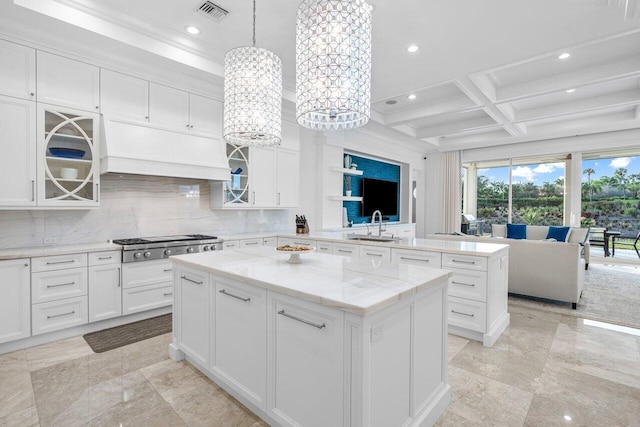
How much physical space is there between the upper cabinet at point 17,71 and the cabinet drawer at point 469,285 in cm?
416

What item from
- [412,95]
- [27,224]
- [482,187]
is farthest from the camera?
[482,187]

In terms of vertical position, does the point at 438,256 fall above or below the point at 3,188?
below

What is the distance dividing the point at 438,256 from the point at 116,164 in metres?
3.26

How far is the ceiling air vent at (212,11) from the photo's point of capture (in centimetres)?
273

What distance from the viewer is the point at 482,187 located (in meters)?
8.42

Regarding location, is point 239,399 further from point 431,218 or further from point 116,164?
point 431,218

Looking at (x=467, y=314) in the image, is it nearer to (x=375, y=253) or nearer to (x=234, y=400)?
(x=375, y=253)

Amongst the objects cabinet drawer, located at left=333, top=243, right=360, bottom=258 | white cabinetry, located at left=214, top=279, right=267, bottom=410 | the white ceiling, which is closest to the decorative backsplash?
the white ceiling

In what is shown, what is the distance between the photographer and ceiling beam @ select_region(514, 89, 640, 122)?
15.7 ft

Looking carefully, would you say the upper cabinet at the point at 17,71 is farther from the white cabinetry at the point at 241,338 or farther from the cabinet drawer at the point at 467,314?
the cabinet drawer at the point at 467,314

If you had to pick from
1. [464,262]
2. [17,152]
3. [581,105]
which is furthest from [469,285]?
[581,105]

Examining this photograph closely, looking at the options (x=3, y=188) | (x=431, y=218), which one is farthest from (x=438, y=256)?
(x=431, y=218)

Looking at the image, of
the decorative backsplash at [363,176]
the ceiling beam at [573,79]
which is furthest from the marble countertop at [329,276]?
the decorative backsplash at [363,176]

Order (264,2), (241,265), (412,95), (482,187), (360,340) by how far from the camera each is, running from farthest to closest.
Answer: (482,187), (412,95), (264,2), (241,265), (360,340)
